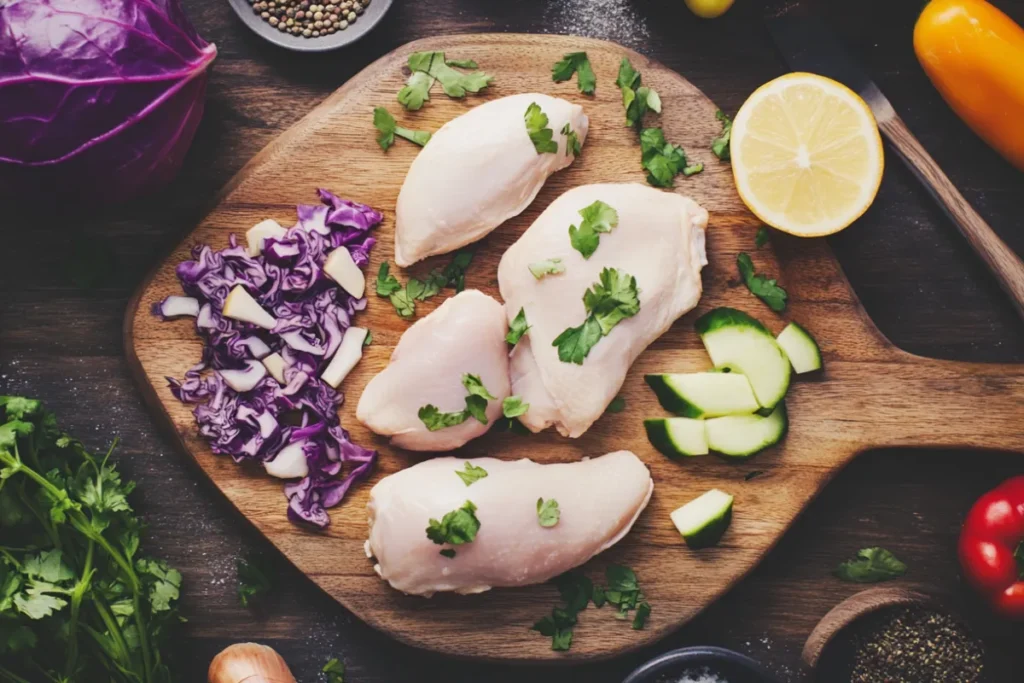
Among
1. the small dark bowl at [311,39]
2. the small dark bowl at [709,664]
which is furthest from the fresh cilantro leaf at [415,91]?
the small dark bowl at [709,664]

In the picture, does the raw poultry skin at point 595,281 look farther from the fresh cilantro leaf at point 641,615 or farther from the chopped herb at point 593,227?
the fresh cilantro leaf at point 641,615

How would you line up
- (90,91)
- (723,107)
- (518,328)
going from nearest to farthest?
(90,91), (518,328), (723,107)

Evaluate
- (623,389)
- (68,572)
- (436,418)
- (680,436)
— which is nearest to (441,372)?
(436,418)

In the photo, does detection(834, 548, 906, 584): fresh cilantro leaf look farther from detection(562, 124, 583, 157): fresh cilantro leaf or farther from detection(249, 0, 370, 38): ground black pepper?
detection(249, 0, 370, 38): ground black pepper

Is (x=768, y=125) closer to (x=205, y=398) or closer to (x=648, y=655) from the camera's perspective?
(x=648, y=655)

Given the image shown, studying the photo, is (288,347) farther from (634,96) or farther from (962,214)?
(962,214)

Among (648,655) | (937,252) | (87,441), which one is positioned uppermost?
(937,252)

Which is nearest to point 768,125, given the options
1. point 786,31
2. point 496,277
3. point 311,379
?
point 786,31
